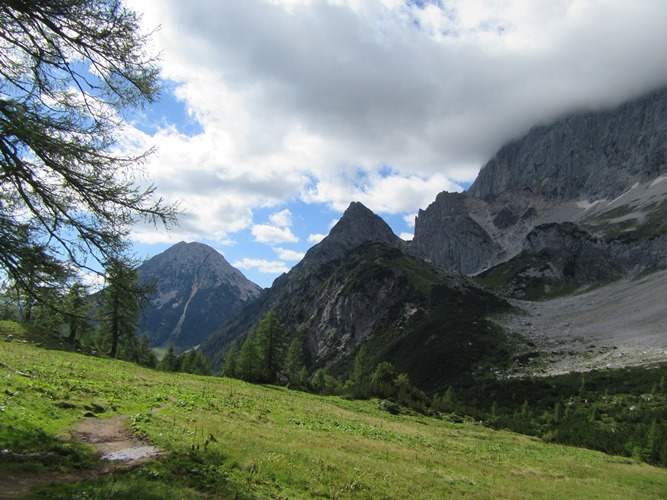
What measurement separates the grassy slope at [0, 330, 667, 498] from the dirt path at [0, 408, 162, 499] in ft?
1.27

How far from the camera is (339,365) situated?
594 feet

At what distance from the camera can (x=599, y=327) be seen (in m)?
132

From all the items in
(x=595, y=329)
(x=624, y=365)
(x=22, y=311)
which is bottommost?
(x=22, y=311)

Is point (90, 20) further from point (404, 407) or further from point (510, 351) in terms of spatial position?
point (510, 351)

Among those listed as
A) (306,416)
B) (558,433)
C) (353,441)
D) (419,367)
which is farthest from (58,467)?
(419,367)

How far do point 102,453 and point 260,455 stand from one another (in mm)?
5359

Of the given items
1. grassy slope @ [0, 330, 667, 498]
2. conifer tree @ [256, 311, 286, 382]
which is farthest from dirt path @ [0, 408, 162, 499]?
conifer tree @ [256, 311, 286, 382]

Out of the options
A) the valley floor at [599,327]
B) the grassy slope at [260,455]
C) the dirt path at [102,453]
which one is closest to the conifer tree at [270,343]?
the grassy slope at [260,455]

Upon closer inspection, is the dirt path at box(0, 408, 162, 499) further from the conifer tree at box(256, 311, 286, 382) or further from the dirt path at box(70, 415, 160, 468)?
the conifer tree at box(256, 311, 286, 382)

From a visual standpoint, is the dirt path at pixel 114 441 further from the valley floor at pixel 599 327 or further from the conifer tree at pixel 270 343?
the valley floor at pixel 599 327

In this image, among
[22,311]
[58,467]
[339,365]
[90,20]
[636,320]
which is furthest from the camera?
[339,365]

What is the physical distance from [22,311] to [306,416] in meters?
20.0

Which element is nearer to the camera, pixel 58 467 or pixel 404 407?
pixel 58 467

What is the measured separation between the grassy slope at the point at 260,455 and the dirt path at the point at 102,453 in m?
0.39
